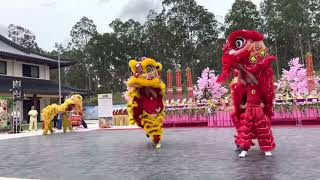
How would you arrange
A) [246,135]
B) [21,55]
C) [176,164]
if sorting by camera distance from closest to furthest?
1. [176,164]
2. [246,135]
3. [21,55]

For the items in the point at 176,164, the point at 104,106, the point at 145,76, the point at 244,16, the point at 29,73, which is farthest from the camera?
the point at 244,16

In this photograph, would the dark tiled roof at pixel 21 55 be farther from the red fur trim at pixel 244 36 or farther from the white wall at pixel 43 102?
the red fur trim at pixel 244 36

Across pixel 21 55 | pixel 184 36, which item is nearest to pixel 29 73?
pixel 21 55

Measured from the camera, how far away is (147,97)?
10.7 meters

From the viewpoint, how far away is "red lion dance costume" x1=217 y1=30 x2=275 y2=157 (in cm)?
787

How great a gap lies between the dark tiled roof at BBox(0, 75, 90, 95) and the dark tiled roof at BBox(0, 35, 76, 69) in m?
1.67

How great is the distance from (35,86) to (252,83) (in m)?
27.6

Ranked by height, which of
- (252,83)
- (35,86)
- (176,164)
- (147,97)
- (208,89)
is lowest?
(176,164)

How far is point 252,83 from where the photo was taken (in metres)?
7.97

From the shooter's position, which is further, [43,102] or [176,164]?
[43,102]

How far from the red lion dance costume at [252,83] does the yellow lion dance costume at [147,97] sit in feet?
9.44

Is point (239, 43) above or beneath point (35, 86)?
beneath

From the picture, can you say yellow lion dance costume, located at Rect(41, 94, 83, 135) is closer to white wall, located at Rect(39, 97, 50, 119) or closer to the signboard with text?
the signboard with text

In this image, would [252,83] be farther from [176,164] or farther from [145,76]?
[145,76]
